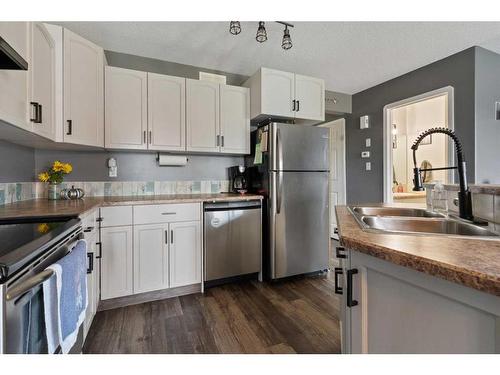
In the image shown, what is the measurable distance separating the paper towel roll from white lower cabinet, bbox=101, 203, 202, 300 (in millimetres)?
668

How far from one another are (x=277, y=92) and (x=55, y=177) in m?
2.28

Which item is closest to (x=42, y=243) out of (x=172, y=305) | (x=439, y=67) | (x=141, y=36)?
(x=172, y=305)

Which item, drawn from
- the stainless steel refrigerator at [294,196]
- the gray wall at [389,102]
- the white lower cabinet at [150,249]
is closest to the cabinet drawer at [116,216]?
the white lower cabinet at [150,249]

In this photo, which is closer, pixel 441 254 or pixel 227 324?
pixel 441 254

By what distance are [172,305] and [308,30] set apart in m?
2.65

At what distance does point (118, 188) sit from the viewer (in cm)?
248

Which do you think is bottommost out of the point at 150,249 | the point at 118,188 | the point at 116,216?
the point at 150,249

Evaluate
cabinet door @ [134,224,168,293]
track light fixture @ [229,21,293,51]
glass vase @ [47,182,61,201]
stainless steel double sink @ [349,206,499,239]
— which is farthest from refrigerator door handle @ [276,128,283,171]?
glass vase @ [47,182,61,201]

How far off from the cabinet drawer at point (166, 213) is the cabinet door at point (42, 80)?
0.82m

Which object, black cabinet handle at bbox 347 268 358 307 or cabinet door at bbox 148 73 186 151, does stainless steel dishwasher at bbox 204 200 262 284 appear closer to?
cabinet door at bbox 148 73 186 151

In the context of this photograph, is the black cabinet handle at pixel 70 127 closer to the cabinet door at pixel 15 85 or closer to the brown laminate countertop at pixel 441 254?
the cabinet door at pixel 15 85

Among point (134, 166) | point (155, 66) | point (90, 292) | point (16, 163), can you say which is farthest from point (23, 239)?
point (155, 66)

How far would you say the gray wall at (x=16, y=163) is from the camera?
5.69 ft

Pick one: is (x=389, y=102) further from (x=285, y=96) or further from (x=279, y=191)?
(x=279, y=191)
